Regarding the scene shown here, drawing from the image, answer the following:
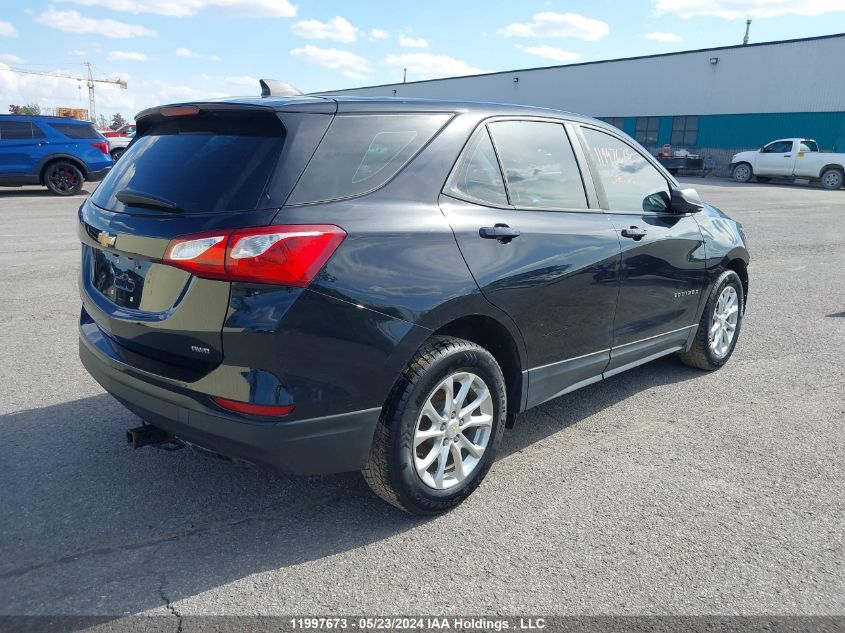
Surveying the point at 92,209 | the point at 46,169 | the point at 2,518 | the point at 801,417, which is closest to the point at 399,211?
the point at 92,209

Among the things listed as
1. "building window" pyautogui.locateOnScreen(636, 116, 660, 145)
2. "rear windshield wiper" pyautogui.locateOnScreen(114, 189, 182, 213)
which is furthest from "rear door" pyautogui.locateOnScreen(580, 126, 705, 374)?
"building window" pyautogui.locateOnScreen(636, 116, 660, 145)

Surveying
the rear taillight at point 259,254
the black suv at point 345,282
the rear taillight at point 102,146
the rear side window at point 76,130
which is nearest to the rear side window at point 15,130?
the rear side window at point 76,130

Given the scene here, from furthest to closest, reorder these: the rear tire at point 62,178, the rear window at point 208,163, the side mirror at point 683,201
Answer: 1. the rear tire at point 62,178
2. the side mirror at point 683,201
3. the rear window at point 208,163

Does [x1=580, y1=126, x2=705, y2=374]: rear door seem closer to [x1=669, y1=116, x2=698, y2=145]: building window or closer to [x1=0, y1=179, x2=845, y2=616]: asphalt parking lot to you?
[x1=0, y1=179, x2=845, y2=616]: asphalt parking lot

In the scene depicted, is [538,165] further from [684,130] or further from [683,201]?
[684,130]

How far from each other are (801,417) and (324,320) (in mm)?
3225

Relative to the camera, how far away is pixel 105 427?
387 centimetres

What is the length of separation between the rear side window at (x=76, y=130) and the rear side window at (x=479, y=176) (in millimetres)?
15752

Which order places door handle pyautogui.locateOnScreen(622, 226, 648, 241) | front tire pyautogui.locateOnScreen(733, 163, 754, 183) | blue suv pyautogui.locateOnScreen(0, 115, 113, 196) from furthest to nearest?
front tire pyautogui.locateOnScreen(733, 163, 754, 183) → blue suv pyautogui.locateOnScreen(0, 115, 113, 196) → door handle pyautogui.locateOnScreen(622, 226, 648, 241)

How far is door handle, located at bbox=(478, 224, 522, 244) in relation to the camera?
3084 millimetres

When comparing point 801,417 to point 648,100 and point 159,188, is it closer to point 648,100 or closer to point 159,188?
point 159,188

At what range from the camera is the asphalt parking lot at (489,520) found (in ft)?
8.33

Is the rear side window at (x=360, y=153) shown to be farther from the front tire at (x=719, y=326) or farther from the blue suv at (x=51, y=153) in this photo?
the blue suv at (x=51, y=153)

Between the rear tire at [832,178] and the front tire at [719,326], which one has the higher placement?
the rear tire at [832,178]
